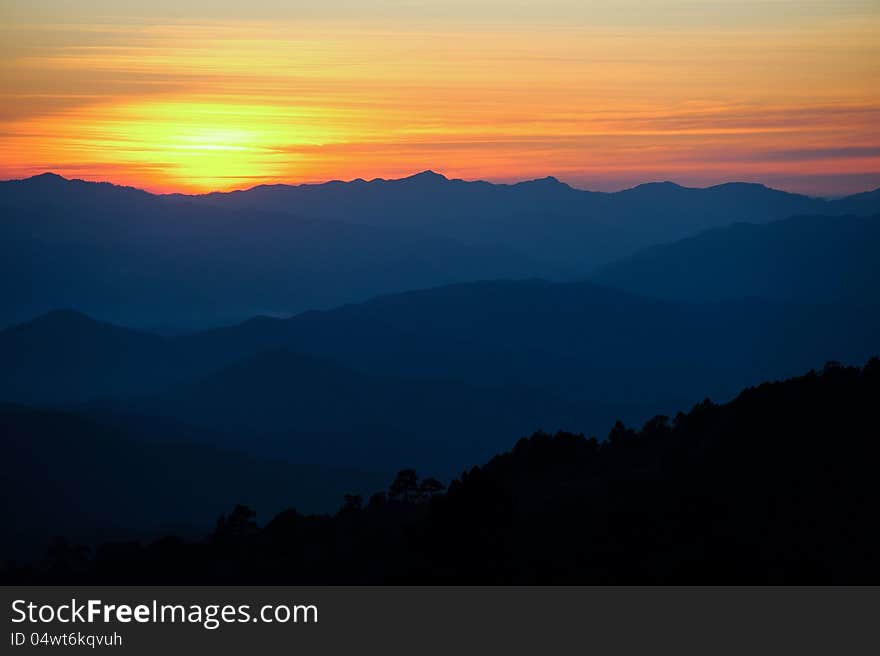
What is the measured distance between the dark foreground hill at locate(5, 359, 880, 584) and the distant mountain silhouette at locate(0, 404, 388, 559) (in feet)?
225

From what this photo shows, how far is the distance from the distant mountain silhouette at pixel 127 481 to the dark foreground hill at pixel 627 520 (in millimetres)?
68544

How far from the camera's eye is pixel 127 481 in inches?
6614

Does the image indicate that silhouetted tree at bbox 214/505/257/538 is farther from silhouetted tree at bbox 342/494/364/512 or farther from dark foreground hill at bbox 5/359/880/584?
silhouetted tree at bbox 342/494/364/512

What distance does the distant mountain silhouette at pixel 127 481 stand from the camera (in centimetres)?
14650

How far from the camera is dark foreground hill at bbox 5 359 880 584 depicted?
38.3 m

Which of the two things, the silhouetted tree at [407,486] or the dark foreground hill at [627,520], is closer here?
the dark foreground hill at [627,520]

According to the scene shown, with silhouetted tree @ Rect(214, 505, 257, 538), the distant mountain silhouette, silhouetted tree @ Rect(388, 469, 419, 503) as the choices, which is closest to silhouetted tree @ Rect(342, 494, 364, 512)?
silhouetted tree @ Rect(388, 469, 419, 503)

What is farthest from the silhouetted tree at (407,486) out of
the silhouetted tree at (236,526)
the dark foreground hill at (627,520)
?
the silhouetted tree at (236,526)

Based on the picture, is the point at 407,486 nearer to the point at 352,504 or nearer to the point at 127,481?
the point at 352,504

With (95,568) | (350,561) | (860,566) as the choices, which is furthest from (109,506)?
(860,566)

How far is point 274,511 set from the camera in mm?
168625

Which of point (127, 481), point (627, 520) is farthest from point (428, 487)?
point (127, 481)

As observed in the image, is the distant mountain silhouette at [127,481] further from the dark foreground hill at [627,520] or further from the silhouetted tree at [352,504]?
the dark foreground hill at [627,520]
